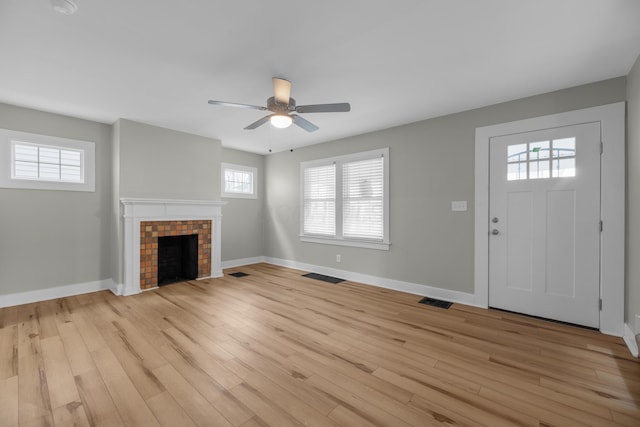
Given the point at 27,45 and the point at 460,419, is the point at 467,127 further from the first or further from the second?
the point at 27,45

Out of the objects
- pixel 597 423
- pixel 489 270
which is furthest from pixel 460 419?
pixel 489 270

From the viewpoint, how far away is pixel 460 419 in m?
1.59

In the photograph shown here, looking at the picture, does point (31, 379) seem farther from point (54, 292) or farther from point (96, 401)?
point (54, 292)

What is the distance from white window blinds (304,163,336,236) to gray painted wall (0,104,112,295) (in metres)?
3.30

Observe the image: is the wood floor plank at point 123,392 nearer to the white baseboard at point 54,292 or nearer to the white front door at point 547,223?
the white baseboard at point 54,292

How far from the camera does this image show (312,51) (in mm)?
2295

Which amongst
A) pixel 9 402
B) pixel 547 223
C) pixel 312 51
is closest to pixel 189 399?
pixel 9 402

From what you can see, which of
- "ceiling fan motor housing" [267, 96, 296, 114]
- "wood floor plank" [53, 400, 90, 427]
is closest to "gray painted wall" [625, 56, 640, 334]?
"ceiling fan motor housing" [267, 96, 296, 114]

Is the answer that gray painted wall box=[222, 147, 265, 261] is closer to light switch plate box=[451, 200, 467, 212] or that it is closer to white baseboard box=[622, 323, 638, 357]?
light switch plate box=[451, 200, 467, 212]

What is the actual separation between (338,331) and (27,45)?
144 inches

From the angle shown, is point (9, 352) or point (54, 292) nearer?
point (9, 352)

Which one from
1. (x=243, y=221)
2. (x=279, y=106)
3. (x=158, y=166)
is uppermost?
(x=279, y=106)

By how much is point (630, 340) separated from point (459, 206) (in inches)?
76.7

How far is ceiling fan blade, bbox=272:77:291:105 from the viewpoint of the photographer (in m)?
2.63
